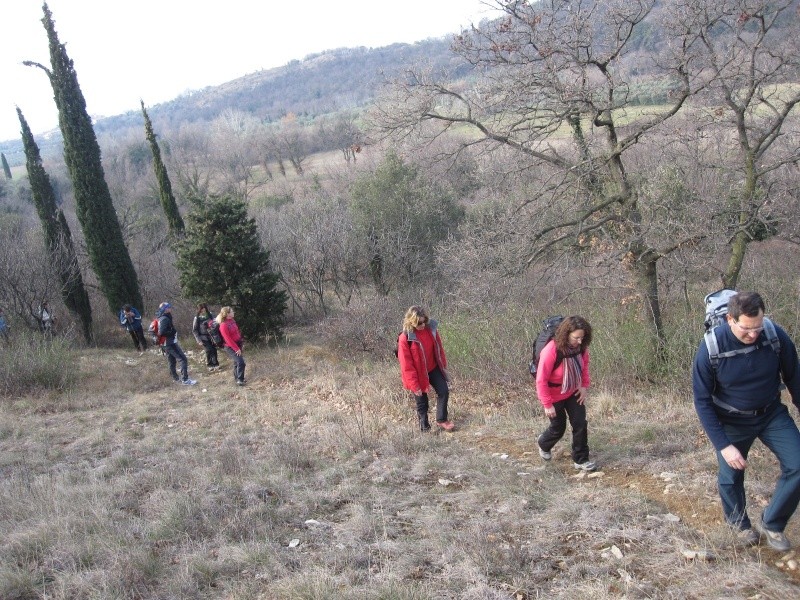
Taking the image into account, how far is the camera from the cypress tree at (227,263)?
16.5m

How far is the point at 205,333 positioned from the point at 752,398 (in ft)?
40.7

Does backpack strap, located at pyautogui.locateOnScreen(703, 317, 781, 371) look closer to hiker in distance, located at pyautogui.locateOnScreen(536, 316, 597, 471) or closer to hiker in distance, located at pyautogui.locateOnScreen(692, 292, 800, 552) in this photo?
hiker in distance, located at pyautogui.locateOnScreen(692, 292, 800, 552)

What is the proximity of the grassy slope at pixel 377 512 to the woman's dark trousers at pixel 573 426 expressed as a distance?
223 millimetres

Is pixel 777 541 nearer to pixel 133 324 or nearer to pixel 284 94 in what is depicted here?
pixel 133 324

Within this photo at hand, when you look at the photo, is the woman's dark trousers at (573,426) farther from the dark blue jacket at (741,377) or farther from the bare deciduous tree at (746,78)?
the bare deciduous tree at (746,78)

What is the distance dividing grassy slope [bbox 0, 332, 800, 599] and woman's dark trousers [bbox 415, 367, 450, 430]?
0.28 m

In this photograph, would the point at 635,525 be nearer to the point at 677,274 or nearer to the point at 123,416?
the point at 677,274

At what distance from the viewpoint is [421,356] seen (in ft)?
22.4

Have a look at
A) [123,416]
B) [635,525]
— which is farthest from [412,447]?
[123,416]

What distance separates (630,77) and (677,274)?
11.1 feet

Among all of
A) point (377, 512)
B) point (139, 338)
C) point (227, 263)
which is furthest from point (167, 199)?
point (377, 512)

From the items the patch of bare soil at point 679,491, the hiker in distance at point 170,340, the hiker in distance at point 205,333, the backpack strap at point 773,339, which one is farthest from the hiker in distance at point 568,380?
the hiker in distance at point 205,333

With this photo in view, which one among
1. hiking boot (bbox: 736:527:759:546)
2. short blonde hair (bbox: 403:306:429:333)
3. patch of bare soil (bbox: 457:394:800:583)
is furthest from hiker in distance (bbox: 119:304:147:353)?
hiking boot (bbox: 736:527:759:546)

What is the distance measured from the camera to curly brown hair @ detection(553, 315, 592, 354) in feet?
16.2
